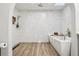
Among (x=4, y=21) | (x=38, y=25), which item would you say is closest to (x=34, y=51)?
(x=4, y=21)

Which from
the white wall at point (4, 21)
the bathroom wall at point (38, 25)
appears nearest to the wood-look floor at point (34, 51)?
the white wall at point (4, 21)

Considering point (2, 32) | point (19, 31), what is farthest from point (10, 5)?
point (19, 31)

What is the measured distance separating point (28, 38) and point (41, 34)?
90 centimetres

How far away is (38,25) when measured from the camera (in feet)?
28.7

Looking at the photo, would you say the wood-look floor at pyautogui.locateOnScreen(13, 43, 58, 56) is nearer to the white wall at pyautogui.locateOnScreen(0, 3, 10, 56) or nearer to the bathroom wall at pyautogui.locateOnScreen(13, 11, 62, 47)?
the white wall at pyautogui.locateOnScreen(0, 3, 10, 56)

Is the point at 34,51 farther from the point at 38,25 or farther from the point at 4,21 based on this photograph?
the point at 38,25

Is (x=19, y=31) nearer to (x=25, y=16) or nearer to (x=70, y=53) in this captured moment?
(x=25, y=16)

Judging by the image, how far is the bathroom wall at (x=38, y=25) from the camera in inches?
340

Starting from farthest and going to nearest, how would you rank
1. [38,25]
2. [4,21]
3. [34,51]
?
[38,25] < [34,51] < [4,21]

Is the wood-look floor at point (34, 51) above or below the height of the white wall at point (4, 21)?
below

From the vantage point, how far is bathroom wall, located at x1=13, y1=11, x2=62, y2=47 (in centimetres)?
863

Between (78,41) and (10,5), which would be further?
(78,41)

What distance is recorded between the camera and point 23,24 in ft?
28.5

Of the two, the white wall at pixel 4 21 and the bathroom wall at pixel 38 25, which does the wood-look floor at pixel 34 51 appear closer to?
the white wall at pixel 4 21
